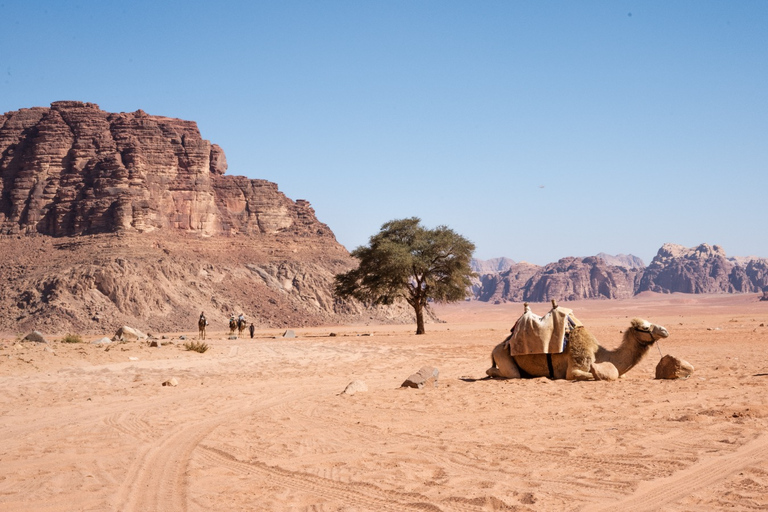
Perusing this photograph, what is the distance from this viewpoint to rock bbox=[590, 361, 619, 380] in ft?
47.1

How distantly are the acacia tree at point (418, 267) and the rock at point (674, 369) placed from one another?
110ft

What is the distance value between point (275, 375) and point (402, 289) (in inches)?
1224

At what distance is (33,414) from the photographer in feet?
43.1

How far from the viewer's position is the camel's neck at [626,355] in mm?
14461

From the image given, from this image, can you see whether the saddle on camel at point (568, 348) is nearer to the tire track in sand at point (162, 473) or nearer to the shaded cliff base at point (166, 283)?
the tire track in sand at point (162, 473)

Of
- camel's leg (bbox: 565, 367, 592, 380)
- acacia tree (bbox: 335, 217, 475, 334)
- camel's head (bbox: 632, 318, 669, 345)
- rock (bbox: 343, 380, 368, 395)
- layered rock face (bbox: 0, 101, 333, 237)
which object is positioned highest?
layered rock face (bbox: 0, 101, 333, 237)

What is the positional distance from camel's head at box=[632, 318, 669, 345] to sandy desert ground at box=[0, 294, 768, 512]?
2.80ft

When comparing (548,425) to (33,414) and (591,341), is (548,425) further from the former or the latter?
(33,414)

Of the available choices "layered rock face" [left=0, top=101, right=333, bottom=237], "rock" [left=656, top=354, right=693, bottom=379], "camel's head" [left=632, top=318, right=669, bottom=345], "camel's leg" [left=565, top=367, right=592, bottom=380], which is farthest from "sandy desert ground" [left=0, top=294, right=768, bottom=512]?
"layered rock face" [left=0, top=101, right=333, bottom=237]

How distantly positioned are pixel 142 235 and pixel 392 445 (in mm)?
82634

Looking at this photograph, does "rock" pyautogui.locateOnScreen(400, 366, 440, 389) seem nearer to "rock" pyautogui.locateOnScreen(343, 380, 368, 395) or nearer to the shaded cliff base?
"rock" pyautogui.locateOnScreen(343, 380, 368, 395)

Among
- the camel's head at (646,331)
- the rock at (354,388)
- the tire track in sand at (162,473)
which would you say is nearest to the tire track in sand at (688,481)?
the tire track in sand at (162,473)

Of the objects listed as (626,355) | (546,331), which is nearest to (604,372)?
(626,355)

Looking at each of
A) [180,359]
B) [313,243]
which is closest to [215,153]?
[313,243]
